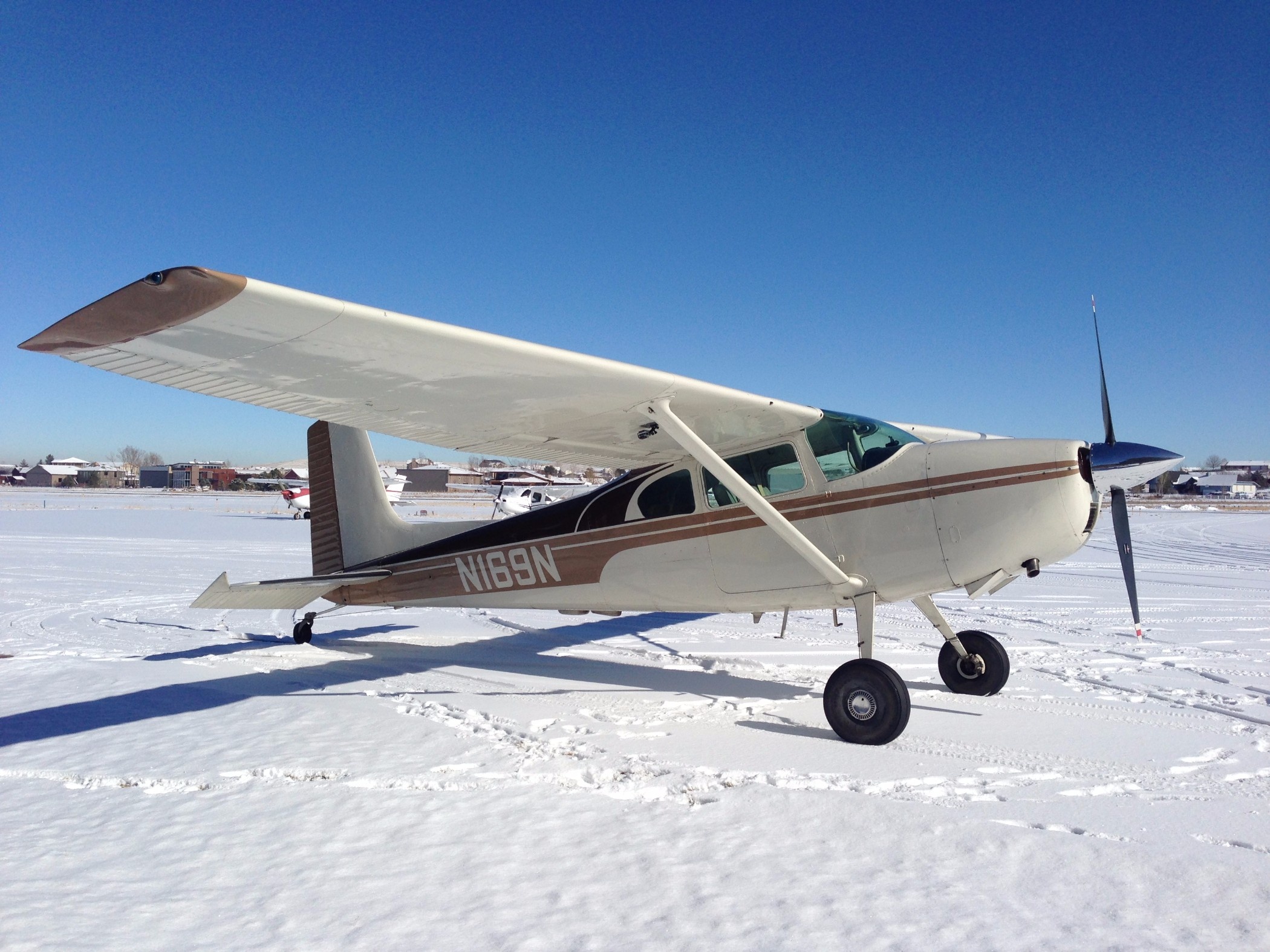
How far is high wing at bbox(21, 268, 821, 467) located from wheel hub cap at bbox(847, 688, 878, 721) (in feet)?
6.44

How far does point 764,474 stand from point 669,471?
829 mm

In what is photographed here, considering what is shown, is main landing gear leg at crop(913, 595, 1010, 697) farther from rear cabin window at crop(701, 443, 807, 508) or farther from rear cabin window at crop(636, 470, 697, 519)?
rear cabin window at crop(636, 470, 697, 519)

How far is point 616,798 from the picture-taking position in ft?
12.1

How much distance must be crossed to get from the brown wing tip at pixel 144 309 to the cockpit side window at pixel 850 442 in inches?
156

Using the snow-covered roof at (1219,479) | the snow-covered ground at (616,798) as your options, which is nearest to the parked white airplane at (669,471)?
the snow-covered ground at (616,798)

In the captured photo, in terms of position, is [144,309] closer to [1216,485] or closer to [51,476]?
[1216,485]

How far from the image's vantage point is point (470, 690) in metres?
5.98


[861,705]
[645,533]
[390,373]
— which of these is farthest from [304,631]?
[861,705]

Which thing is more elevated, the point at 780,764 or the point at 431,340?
the point at 431,340

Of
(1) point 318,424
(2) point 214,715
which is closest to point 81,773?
(2) point 214,715

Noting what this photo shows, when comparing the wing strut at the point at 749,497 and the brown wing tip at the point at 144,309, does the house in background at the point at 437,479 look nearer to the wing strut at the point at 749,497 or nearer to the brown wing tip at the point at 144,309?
the wing strut at the point at 749,497

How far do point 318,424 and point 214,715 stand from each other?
438 centimetres

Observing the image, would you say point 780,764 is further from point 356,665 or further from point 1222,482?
point 1222,482

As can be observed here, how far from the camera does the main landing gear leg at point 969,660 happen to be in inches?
226
